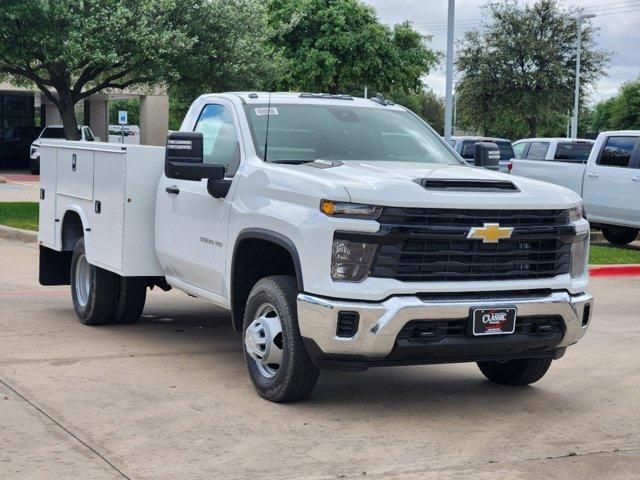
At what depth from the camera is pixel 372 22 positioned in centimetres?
4469

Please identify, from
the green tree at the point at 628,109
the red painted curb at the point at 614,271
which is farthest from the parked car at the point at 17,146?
the red painted curb at the point at 614,271

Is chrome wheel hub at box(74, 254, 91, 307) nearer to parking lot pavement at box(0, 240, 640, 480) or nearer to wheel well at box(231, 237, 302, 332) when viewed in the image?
parking lot pavement at box(0, 240, 640, 480)

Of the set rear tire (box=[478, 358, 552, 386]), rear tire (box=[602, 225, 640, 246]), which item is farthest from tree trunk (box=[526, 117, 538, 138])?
rear tire (box=[478, 358, 552, 386])

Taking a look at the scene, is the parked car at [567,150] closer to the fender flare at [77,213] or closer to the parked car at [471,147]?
the parked car at [471,147]

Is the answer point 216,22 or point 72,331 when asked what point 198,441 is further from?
point 216,22

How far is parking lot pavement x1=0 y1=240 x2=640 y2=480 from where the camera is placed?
18.5 ft

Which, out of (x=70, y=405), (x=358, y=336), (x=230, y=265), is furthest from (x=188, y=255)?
(x=358, y=336)

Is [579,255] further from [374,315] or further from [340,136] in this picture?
[340,136]

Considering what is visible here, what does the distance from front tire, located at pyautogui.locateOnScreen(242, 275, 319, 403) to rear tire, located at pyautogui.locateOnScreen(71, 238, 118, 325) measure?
2.60 meters

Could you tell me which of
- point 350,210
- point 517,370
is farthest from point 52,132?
point 350,210

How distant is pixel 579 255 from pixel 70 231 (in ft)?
16.3

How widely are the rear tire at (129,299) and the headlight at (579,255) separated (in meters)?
3.95

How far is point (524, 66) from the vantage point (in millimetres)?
48969

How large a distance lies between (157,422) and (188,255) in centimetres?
188
